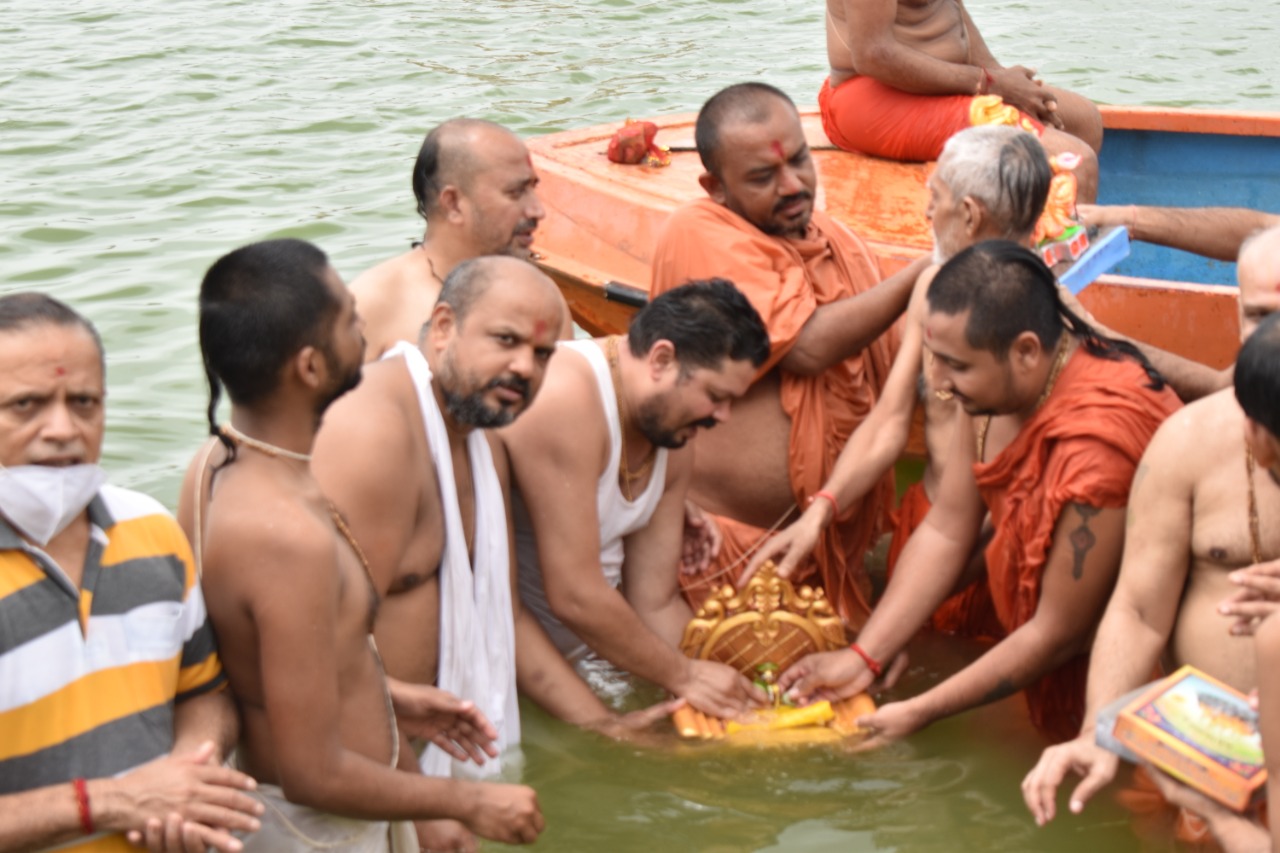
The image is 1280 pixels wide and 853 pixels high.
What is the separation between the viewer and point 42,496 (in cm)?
263

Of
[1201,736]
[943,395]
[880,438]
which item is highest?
[943,395]

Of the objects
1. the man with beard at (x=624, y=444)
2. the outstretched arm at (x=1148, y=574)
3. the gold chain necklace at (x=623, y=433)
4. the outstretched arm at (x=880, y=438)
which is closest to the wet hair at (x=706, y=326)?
the man with beard at (x=624, y=444)

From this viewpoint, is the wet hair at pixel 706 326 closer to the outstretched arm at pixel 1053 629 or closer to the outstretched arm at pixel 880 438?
the outstretched arm at pixel 880 438

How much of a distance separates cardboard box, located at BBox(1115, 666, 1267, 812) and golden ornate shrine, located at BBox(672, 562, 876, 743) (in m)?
1.36

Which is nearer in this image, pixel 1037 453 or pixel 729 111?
pixel 1037 453

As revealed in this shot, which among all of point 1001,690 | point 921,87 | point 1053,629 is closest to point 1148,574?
point 1053,629

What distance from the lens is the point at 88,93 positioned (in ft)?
38.3

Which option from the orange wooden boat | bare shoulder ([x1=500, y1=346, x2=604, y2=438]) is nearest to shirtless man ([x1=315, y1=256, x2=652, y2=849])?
bare shoulder ([x1=500, y1=346, x2=604, y2=438])

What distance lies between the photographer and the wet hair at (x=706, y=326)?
13.8 ft

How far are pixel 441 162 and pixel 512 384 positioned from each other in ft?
4.47

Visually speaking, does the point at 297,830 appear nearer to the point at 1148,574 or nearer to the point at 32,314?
the point at 32,314

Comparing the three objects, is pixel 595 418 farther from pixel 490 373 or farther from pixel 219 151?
pixel 219 151

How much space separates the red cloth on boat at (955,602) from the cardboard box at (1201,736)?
5.75ft

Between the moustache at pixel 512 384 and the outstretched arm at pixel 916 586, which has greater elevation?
the moustache at pixel 512 384
